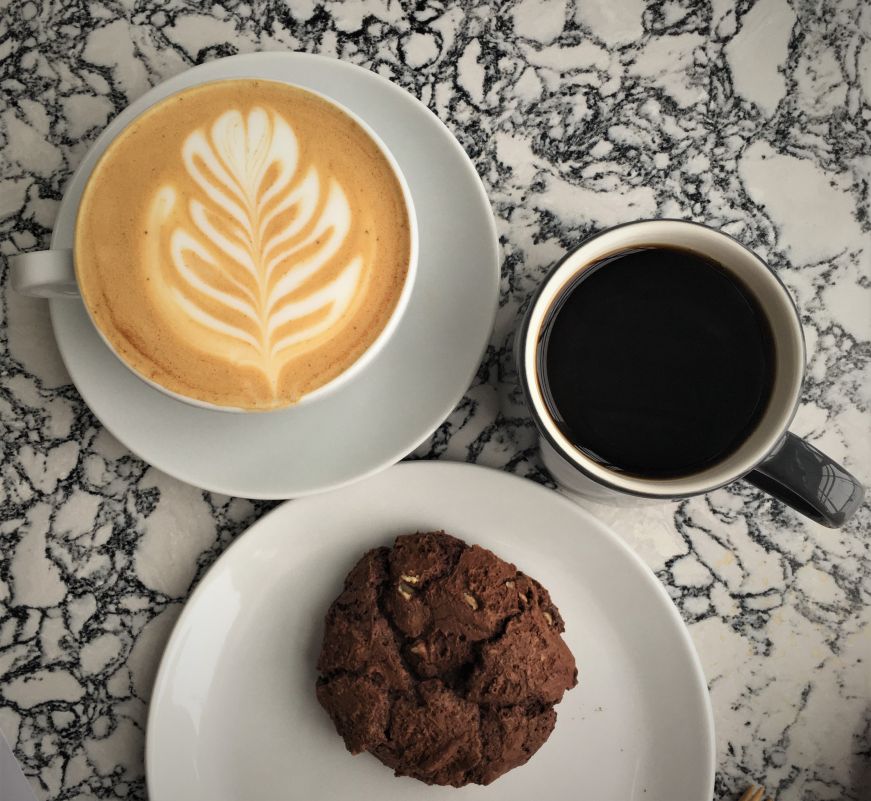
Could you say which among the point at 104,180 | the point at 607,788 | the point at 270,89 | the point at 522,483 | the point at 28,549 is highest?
the point at 270,89

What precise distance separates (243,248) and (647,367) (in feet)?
1.49

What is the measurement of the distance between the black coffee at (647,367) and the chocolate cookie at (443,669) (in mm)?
227

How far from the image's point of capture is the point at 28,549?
1.01 meters

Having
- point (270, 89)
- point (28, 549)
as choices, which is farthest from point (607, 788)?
point (270, 89)

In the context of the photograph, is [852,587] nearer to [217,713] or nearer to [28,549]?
[217,713]

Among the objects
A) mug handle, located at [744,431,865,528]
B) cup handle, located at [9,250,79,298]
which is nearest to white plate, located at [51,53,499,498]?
cup handle, located at [9,250,79,298]

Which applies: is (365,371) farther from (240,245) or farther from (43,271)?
(43,271)

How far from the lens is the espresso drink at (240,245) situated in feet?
2.61

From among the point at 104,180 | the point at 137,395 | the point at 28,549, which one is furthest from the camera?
the point at 28,549

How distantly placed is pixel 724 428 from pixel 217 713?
2.33 feet

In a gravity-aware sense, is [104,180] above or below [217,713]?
above

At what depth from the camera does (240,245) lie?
2.64 ft

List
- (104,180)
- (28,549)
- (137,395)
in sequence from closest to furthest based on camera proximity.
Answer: (104,180), (137,395), (28,549)

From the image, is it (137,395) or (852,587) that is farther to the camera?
(852,587)
